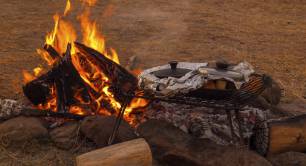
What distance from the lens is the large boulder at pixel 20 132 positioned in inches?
219

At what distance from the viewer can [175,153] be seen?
198 inches

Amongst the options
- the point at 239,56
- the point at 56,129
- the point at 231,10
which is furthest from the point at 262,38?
the point at 56,129

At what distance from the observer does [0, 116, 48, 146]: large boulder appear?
18.2ft

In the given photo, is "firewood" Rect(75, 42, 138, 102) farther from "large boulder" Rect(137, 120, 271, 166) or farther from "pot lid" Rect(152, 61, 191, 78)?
"large boulder" Rect(137, 120, 271, 166)

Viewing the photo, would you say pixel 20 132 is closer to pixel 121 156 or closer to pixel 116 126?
pixel 116 126

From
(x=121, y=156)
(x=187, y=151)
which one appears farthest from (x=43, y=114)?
(x=187, y=151)

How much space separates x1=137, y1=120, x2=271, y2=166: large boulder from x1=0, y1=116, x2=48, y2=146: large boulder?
1.39 meters

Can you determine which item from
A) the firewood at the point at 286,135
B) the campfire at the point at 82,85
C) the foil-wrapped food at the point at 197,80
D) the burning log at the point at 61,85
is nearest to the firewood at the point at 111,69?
the campfire at the point at 82,85

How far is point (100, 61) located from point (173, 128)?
4.90 ft

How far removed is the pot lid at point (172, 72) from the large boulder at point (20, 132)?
5.89ft

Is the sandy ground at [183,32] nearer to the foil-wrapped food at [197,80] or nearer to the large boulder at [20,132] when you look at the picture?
the large boulder at [20,132]

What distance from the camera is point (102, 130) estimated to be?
17.9ft

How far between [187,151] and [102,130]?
1172 millimetres

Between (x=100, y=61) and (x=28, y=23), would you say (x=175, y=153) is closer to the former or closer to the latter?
(x=100, y=61)
